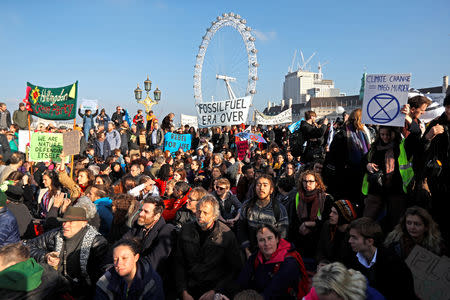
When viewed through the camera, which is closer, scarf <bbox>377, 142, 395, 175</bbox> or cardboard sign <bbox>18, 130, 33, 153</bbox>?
scarf <bbox>377, 142, 395, 175</bbox>

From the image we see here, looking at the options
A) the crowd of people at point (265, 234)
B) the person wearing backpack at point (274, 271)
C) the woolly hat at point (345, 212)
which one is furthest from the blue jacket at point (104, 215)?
the woolly hat at point (345, 212)

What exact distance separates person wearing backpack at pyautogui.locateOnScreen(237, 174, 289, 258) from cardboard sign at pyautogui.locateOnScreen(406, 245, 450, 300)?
133 centimetres

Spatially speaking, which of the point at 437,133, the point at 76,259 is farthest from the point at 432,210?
the point at 76,259

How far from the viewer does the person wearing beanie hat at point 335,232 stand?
360cm

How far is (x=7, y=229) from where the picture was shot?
3.74m

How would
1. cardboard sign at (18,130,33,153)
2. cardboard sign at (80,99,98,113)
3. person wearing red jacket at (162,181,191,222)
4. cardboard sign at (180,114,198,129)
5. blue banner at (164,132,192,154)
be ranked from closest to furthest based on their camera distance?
person wearing red jacket at (162,181,191,222) < cardboard sign at (18,130,33,153) < blue banner at (164,132,192,154) < cardboard sign at (80,99,98,113) < cardboard sign at (180,114,198,129)

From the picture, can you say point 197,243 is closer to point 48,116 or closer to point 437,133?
point 437,133

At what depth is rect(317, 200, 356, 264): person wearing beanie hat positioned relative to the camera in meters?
3.60

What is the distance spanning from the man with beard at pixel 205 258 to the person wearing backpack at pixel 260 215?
557 millimetres

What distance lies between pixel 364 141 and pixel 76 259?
373 cm

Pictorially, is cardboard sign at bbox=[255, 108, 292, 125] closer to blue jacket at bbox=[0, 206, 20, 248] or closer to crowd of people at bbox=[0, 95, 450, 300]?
crowd of people at bbox=[0, 95, 450, 300]

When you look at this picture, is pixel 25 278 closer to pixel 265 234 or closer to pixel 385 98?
pixel 265 234

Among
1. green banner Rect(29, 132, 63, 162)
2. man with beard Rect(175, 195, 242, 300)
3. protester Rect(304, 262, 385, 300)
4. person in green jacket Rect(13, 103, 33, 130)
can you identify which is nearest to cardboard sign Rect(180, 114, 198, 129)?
person in green jacket Rect(13, 103, 33, 130)

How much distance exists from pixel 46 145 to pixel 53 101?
Result: 999mm
